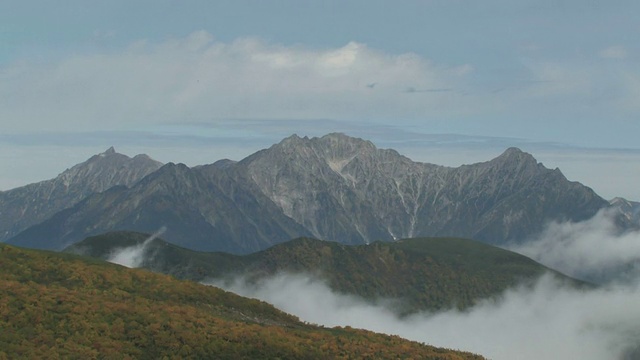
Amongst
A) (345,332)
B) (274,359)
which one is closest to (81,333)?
(274,359)

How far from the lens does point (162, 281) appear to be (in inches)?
6432

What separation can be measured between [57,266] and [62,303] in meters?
36.6

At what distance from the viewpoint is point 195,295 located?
16112cm

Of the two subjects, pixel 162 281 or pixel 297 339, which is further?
pixel 162 281

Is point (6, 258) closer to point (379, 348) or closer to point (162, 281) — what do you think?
point (162, 281)

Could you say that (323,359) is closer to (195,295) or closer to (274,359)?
(274,359)

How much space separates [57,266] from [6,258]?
10254 mm

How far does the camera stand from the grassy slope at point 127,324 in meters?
110

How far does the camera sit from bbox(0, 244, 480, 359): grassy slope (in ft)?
359

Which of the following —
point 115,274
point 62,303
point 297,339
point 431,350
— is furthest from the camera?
point 115,274

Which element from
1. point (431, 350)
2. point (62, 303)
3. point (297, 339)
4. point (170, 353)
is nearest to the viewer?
point (170, 353)

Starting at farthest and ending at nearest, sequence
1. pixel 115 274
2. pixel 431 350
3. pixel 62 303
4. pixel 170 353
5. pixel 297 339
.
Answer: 1. pixel 115 274
2. pixel 431 350
3. pixel 297 339
4. pixel 62 303
5. pixel 170 353

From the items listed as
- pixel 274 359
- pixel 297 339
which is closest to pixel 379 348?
pixel 297 339

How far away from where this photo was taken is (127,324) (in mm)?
118688
